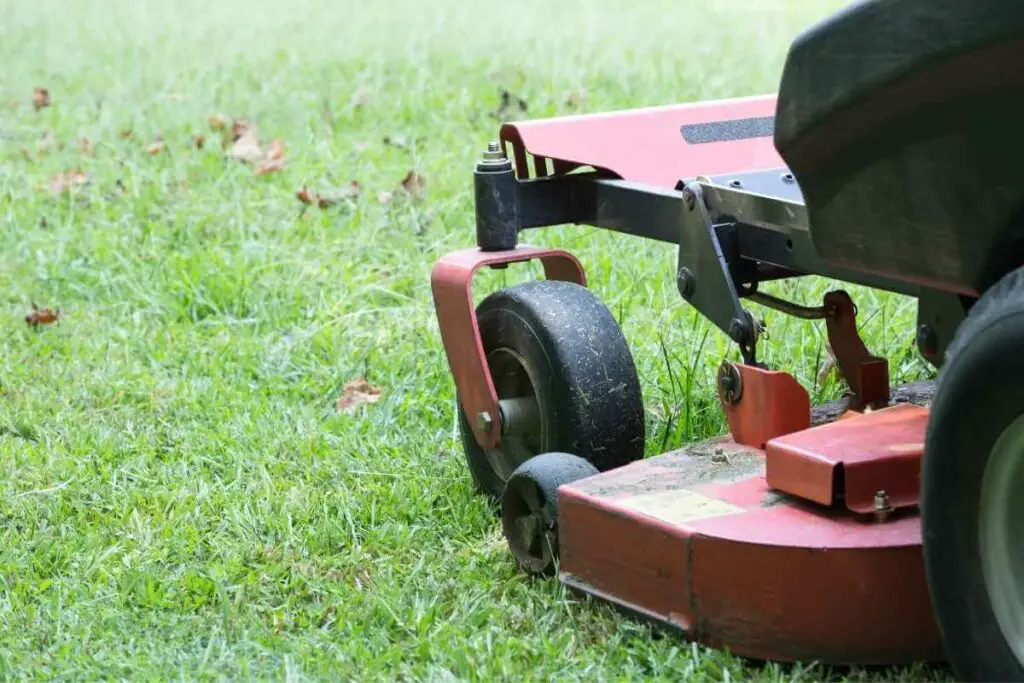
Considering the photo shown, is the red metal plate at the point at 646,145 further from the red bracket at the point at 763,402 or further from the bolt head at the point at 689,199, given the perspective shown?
the red bracket at the point at 763,402

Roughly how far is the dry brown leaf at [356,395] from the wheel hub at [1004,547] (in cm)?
201

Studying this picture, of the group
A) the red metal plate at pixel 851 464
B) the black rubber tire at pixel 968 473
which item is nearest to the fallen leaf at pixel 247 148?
the red metal plate at pixel 851 464

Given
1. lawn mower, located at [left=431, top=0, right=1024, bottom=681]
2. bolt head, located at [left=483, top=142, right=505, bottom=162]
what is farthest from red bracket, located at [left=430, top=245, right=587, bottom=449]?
bolt head, located at [left=483, top=142, right=505, bottom=162]

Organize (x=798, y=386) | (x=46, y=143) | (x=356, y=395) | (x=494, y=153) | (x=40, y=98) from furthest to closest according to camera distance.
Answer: (x=40, y=98)
(x=46, y=143)
(x=356, y=395)
(x=494, y=153)
(x=798, y=386)

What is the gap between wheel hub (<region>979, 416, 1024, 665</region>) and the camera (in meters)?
2.07

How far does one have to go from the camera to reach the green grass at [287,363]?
2607 millimetres

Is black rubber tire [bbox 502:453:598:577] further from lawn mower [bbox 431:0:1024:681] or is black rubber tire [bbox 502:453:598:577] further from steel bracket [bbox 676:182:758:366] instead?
steel bracket [bbox 676:182:758:366]

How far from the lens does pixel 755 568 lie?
2322 mm

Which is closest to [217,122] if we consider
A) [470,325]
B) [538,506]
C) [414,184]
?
[414,184]

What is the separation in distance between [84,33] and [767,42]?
3.53 m

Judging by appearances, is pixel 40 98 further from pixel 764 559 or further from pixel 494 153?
pixel 764 559

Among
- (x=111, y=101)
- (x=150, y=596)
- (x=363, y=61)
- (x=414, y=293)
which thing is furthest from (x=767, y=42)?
(x=150, y=596)

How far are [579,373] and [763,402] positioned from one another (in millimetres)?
353

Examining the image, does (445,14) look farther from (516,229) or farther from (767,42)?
(516,229)
